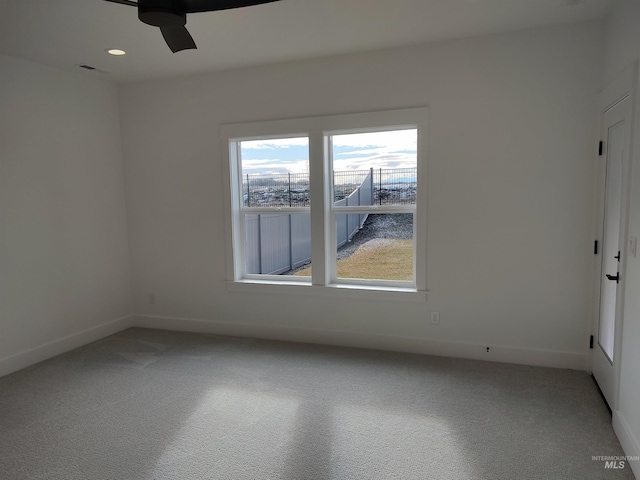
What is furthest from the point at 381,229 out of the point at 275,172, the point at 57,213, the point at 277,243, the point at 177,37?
the point at 57,213

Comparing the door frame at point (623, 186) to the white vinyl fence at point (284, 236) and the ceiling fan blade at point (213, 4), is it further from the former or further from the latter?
the ceiling fan blade at point (213, 4)

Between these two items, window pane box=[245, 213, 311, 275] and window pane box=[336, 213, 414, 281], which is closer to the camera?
window pane box=[336, 213, 414, 281]

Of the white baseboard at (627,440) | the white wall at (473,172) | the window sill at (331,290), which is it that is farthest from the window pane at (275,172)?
the white baseboard at (627,440)

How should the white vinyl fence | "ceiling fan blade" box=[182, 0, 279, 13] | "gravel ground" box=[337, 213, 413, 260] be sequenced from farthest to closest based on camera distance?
the white vinyl fence
"gravel ground" box=[337, 213, 413, 260]
"ceiling fan blade" box=[182, 0, 279, 13]

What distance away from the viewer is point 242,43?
11.1ft

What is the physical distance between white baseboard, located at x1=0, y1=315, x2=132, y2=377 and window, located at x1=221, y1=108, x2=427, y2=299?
141 cm

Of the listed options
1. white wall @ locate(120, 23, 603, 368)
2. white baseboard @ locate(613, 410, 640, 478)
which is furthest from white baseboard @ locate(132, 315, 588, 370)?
white baseboard @ locate(613, 410, 640, 478)

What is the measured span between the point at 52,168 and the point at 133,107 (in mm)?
1111

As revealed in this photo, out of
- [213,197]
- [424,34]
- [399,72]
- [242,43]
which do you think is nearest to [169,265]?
[213,197]

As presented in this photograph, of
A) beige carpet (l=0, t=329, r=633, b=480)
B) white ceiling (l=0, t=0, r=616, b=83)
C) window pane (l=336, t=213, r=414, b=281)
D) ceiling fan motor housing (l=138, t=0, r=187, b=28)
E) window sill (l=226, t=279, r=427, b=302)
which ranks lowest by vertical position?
beige carpet (l=0, t=329, r=633, b=480)

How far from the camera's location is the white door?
2467 millimetres

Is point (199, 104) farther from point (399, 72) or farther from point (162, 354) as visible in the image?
point (162, 354)

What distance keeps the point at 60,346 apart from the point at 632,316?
14.8ft

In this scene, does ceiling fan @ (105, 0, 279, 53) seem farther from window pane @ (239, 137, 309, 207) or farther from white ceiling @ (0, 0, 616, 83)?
window pane @ (239, 137, 309, 207)
